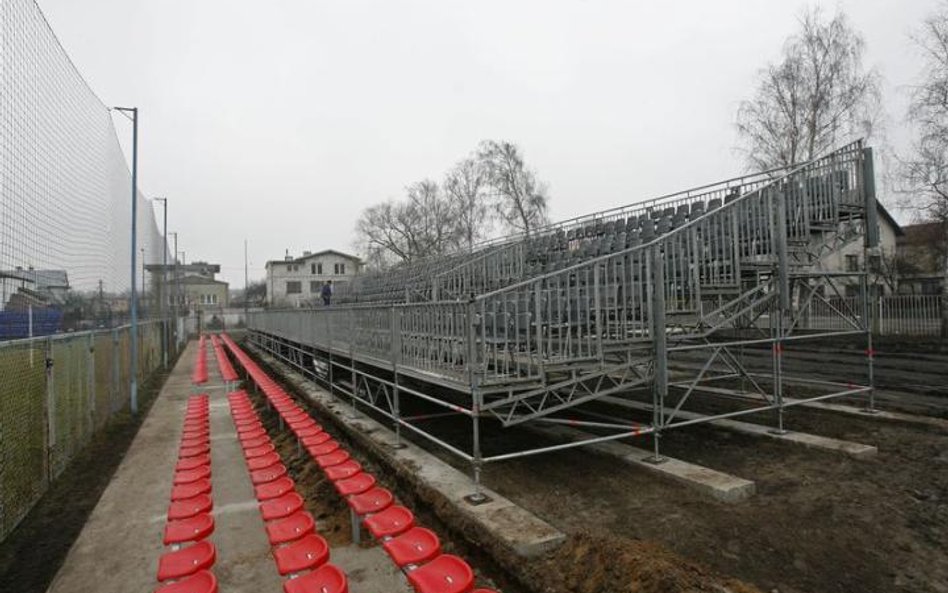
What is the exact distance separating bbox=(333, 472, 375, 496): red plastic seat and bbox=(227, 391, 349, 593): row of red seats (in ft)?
1.23

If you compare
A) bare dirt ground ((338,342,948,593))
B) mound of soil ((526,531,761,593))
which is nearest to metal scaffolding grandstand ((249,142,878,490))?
bare dirt ground ((338,342,948,593))

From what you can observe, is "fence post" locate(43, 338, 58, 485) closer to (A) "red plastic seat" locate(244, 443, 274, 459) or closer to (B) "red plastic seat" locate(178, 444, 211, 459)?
(B) "red plastic seat" locate(178, 444, 211, 459)

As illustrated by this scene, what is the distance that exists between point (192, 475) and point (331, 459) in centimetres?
132

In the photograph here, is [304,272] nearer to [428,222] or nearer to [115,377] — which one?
→ [428,222]

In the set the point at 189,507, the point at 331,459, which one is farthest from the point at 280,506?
the point at 331,459

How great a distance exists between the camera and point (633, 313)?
6184 millimetres

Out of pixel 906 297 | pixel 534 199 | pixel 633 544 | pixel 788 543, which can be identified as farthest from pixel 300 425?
pixel 534 199

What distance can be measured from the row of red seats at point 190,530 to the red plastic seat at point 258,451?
42 centimetres

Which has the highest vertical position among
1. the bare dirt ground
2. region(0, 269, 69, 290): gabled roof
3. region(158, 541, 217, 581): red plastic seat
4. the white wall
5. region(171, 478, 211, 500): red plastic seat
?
the white wall

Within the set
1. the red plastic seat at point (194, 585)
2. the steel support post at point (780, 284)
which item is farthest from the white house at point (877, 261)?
the red plastic seat at point (194, 585)

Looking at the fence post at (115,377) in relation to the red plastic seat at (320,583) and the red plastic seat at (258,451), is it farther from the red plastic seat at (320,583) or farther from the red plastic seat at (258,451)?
the red plastic seat at (320,583)

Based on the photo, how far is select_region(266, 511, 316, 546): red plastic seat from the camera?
385 centimetres

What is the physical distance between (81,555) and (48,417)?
98.7 inches

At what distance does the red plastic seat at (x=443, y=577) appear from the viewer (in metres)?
3.14
